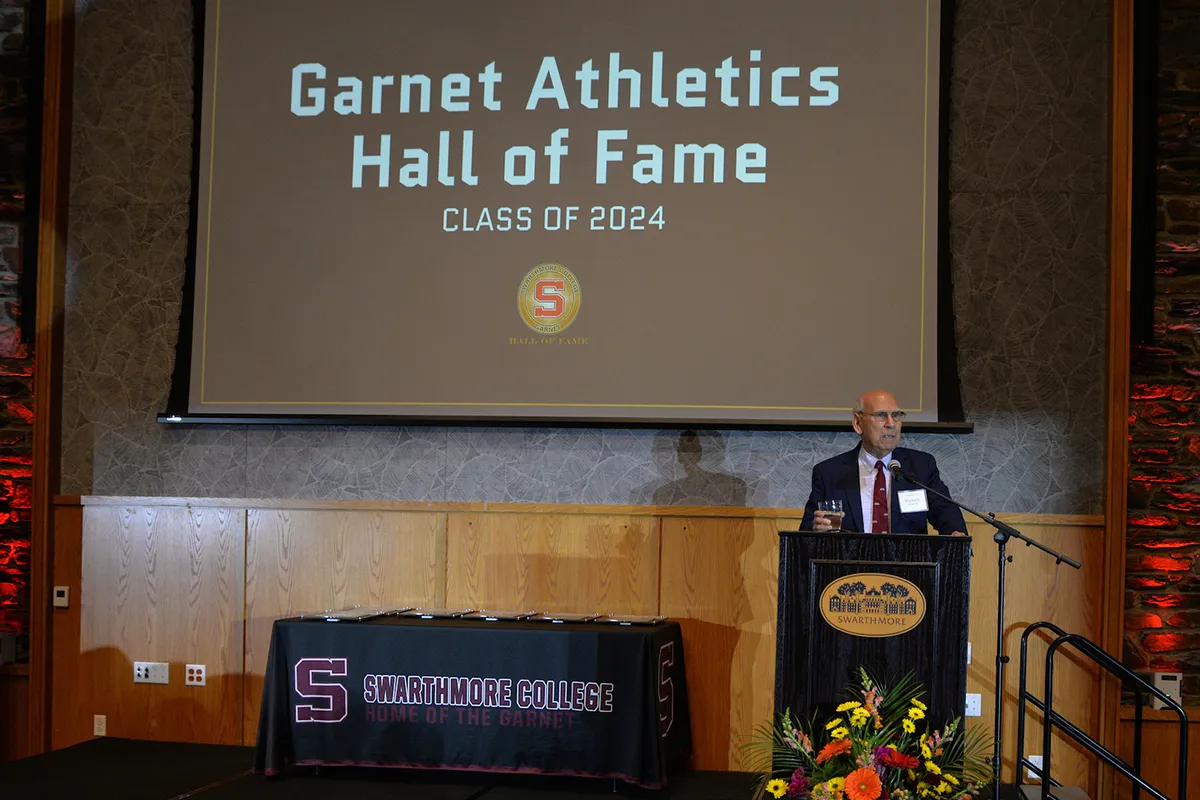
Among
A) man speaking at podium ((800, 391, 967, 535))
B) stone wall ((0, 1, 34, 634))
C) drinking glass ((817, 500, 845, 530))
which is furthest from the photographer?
stone wall ((0, 1, 34, 634))

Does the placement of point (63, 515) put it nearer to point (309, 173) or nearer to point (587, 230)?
point (309, 173)

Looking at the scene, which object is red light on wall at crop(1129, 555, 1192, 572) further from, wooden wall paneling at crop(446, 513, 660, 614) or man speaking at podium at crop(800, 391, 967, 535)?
wooden wall paneling at crop(446, 513, 660, 614)

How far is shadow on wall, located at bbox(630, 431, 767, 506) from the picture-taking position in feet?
18.3

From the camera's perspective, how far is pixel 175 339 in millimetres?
6055

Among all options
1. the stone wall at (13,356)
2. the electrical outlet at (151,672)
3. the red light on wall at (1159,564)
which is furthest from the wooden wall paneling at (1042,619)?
the stone wall at (13,356)

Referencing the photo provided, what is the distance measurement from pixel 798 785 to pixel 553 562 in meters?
2.31

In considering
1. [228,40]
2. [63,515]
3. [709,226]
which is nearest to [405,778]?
[63,515]

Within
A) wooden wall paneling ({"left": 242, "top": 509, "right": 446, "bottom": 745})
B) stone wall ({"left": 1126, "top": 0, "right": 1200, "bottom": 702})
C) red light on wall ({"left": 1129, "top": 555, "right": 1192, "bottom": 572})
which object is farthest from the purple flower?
red light on wall ({"left": 1129, "top": 555, "right": 1192, "bottom": 572})

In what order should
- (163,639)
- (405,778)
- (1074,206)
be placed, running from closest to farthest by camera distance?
1. (405,778)
2. (1074,206)
3. (163,639)

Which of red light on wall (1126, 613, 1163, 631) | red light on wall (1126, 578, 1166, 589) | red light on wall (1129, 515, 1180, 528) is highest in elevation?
red light on wall (1129, 515, 1180, 528)

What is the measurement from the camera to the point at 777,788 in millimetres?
3428

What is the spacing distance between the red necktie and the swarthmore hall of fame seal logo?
1767 millimetres

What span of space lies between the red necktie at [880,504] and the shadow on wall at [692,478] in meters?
1.02

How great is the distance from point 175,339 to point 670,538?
270 cm
